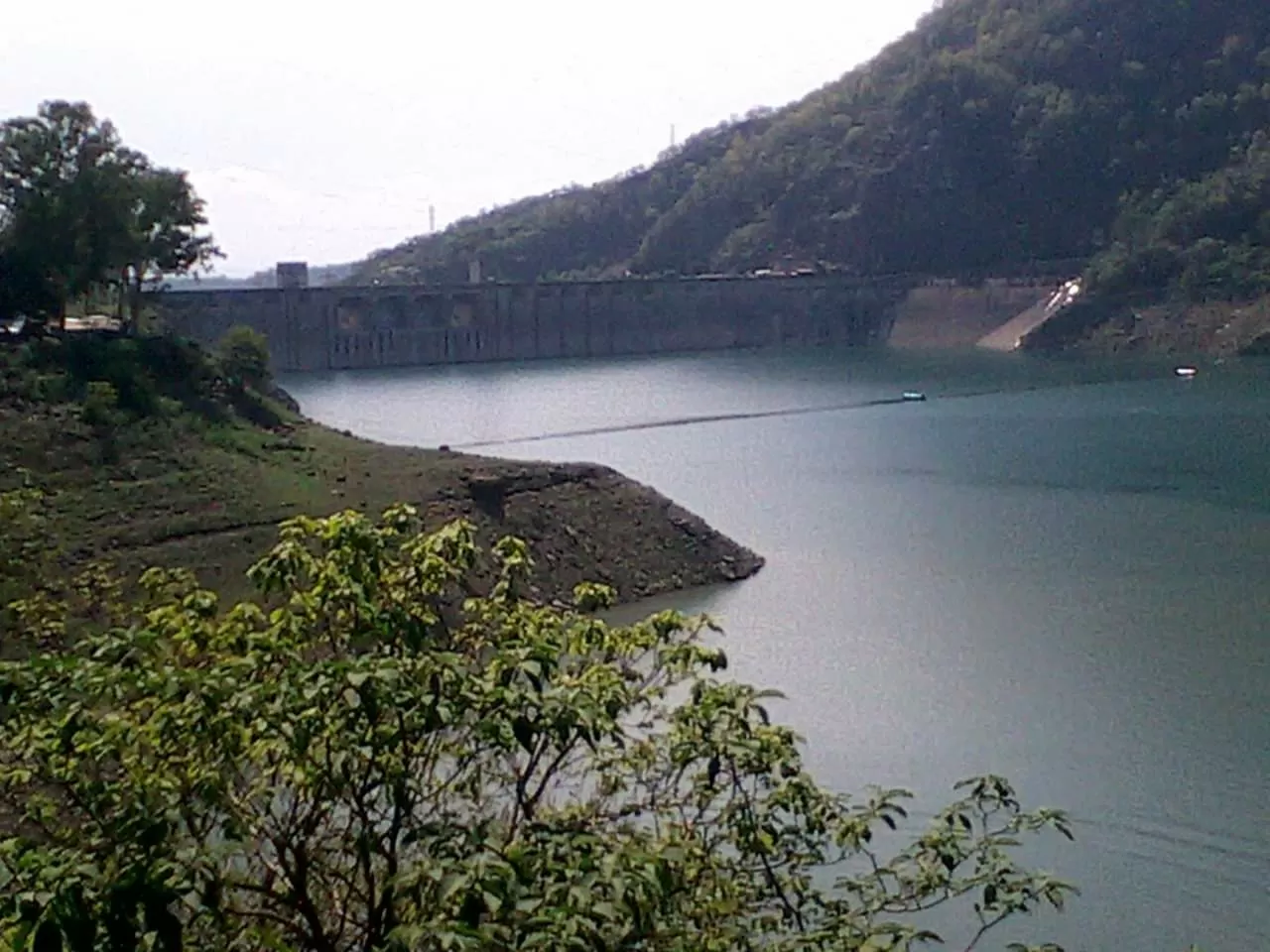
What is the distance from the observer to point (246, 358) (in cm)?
3459

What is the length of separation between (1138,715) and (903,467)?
22.6 metres

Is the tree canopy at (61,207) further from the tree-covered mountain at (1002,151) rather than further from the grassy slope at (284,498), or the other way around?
the tree-covered mountain at (1002,151)

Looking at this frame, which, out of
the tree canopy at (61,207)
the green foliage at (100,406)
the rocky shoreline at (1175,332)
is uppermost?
the tree canopy at (61,207)

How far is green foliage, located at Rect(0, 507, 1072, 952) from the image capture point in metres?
3.58

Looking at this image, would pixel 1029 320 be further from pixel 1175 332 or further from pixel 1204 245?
Result: pixel 1175 332

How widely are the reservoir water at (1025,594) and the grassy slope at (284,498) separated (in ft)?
A: 6.81

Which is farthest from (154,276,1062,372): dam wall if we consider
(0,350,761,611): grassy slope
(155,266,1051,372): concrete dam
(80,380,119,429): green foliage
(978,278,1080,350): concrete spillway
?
(0,350,761,611): grassy slope

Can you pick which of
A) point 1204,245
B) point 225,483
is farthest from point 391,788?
point 1204,245

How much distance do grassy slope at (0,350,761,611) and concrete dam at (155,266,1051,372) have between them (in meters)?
44.2

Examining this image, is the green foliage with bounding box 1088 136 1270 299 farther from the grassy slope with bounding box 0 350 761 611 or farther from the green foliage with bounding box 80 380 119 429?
the green foliage with bounding box 80 380 119 429

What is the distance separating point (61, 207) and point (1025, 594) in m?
20.3

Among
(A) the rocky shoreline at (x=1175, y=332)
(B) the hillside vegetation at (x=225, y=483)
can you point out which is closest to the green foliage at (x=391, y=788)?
(B) the hillside vegetation at (x=225, y=483)

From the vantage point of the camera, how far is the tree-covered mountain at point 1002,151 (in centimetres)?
9612

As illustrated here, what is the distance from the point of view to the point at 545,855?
381 cm
